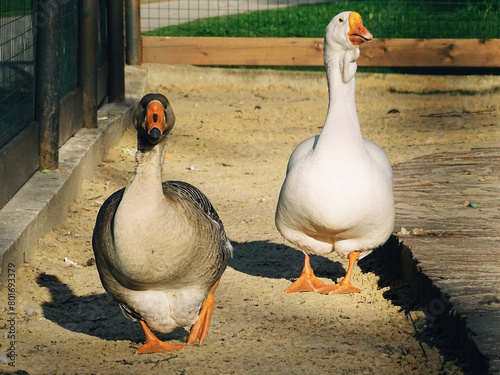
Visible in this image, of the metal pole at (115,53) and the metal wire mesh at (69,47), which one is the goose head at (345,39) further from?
the metal pole at (115,53)

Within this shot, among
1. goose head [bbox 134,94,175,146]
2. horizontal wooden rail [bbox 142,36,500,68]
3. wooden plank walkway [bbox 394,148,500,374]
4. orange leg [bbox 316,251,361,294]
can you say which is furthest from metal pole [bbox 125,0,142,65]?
goose head [bbox 134,94,175,146]

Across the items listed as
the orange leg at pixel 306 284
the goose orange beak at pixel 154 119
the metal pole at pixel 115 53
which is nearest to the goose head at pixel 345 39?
the orange leg at pixel 306 284

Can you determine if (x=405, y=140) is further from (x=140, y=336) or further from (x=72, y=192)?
(x=140, y=336)

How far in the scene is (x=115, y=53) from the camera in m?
9.29

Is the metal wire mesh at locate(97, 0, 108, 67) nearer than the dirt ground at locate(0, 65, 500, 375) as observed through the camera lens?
No

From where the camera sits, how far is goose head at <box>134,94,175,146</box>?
356 centimetres

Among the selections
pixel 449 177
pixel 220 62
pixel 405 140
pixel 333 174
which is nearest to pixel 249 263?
pixel 333 174

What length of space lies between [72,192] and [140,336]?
238 centimetres

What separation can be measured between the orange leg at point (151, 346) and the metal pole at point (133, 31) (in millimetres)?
7498

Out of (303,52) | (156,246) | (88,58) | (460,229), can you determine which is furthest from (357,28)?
(303,52)

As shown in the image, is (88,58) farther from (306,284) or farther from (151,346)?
(151,346)

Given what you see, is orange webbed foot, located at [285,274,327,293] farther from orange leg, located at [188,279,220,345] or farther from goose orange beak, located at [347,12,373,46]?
goose orange beak, located at [347,12,373,46]

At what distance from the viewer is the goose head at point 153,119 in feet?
11.7

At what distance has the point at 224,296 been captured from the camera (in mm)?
5125
